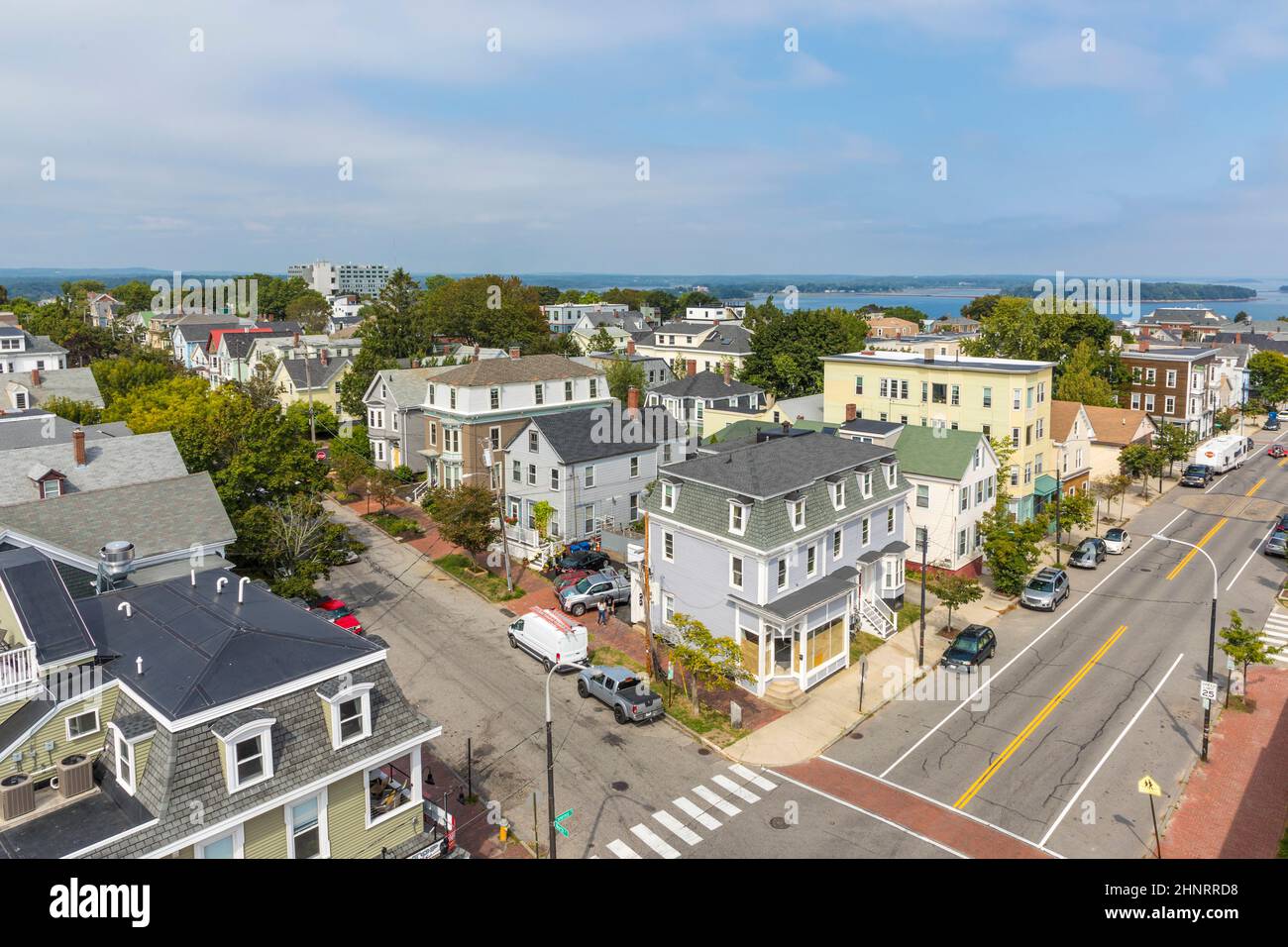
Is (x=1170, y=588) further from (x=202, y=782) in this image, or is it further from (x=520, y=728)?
(x=202, y=782)

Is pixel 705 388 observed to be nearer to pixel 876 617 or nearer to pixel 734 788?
pixel 876 617

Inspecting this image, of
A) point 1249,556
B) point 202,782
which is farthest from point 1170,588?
point 202,782

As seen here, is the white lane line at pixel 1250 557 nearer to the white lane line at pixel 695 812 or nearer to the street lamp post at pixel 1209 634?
the street lamp post at pixel 1209 634

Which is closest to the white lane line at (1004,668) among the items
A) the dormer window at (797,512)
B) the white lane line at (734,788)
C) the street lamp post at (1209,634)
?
the street lamp post at (1209,634)

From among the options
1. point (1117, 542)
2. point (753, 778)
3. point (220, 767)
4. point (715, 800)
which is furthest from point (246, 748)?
point (1117, 542)

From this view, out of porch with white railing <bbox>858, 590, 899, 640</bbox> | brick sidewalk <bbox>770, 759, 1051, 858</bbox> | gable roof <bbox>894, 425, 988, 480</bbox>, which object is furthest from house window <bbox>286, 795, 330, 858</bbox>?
gable roof <bbox>894, 425, 988, 480</bbox>

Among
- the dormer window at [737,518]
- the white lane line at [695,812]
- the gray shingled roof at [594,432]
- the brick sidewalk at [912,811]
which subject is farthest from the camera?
the gray shingled roof at [594,432]

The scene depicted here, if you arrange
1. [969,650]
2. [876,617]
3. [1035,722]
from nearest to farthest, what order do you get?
[1035,722]
[969,650]
[876,617]
